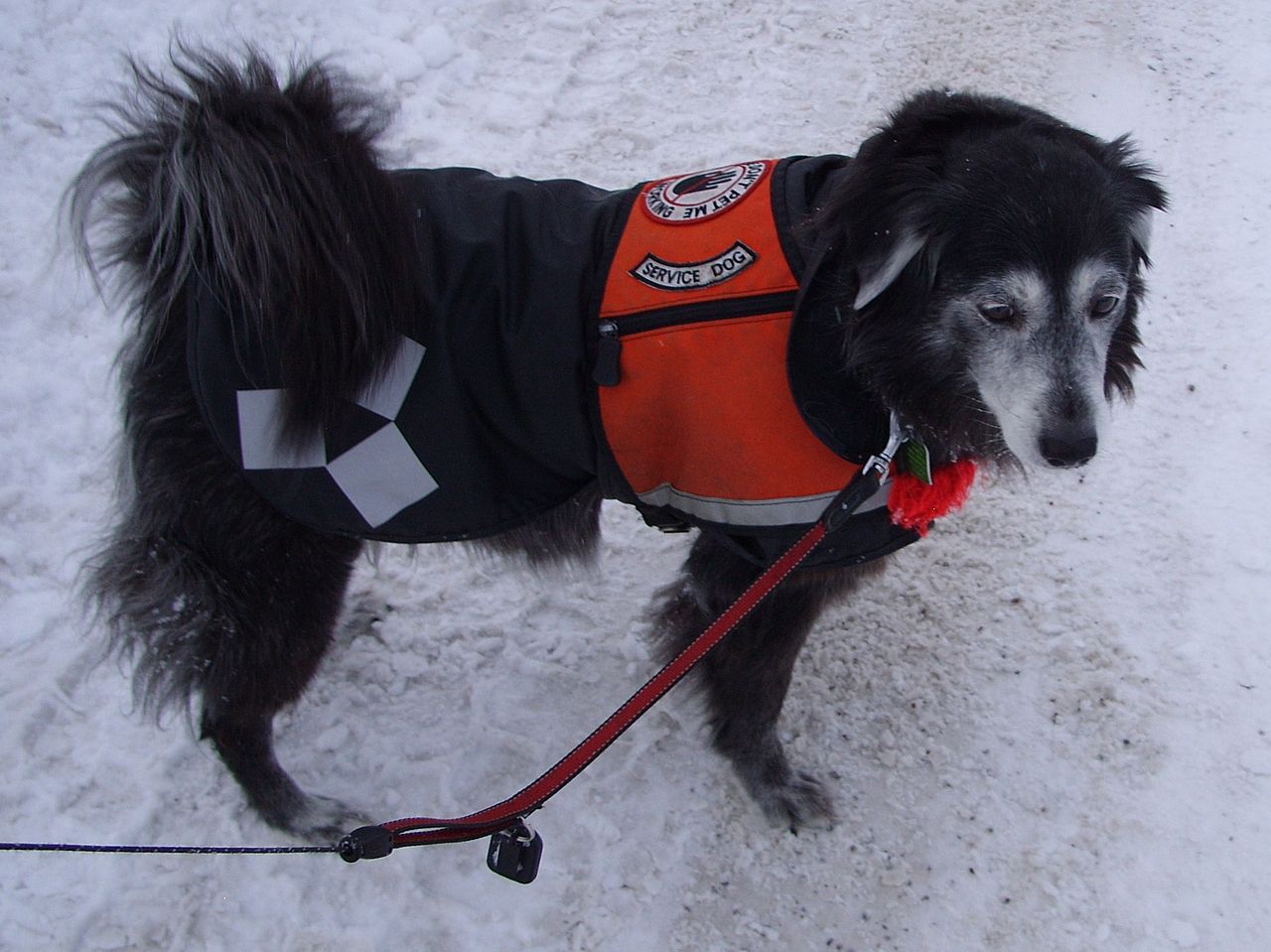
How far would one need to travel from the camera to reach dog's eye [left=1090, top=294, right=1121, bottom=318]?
6.12 ft

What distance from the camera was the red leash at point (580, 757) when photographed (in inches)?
77.8

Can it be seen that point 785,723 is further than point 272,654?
Yes

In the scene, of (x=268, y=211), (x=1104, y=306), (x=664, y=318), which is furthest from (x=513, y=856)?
(x=1104, y=306)

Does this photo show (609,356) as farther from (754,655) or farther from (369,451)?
(754,655)

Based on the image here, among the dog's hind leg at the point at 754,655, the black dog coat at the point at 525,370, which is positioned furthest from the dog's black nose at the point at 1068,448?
the dog's hind leg at the point at 754,655

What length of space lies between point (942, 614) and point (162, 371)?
2.58 m

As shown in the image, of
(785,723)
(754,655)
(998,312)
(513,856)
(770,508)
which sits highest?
(998,312)

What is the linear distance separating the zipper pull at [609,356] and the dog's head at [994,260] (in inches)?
20.3

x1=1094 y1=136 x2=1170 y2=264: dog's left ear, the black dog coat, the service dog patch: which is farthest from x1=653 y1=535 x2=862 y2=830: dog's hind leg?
x1=1094 y1=136 x2=1170 y2=264: dog's left ear

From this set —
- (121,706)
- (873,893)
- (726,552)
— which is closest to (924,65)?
(726,552)

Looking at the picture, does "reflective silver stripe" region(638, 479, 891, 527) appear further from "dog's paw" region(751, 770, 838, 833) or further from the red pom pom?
"dog's paw" region(751, 770, 838, 833)

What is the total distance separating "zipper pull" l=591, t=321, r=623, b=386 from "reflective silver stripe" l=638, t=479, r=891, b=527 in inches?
13.9

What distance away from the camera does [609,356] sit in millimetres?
2125

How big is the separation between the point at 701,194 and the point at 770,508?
77cm
